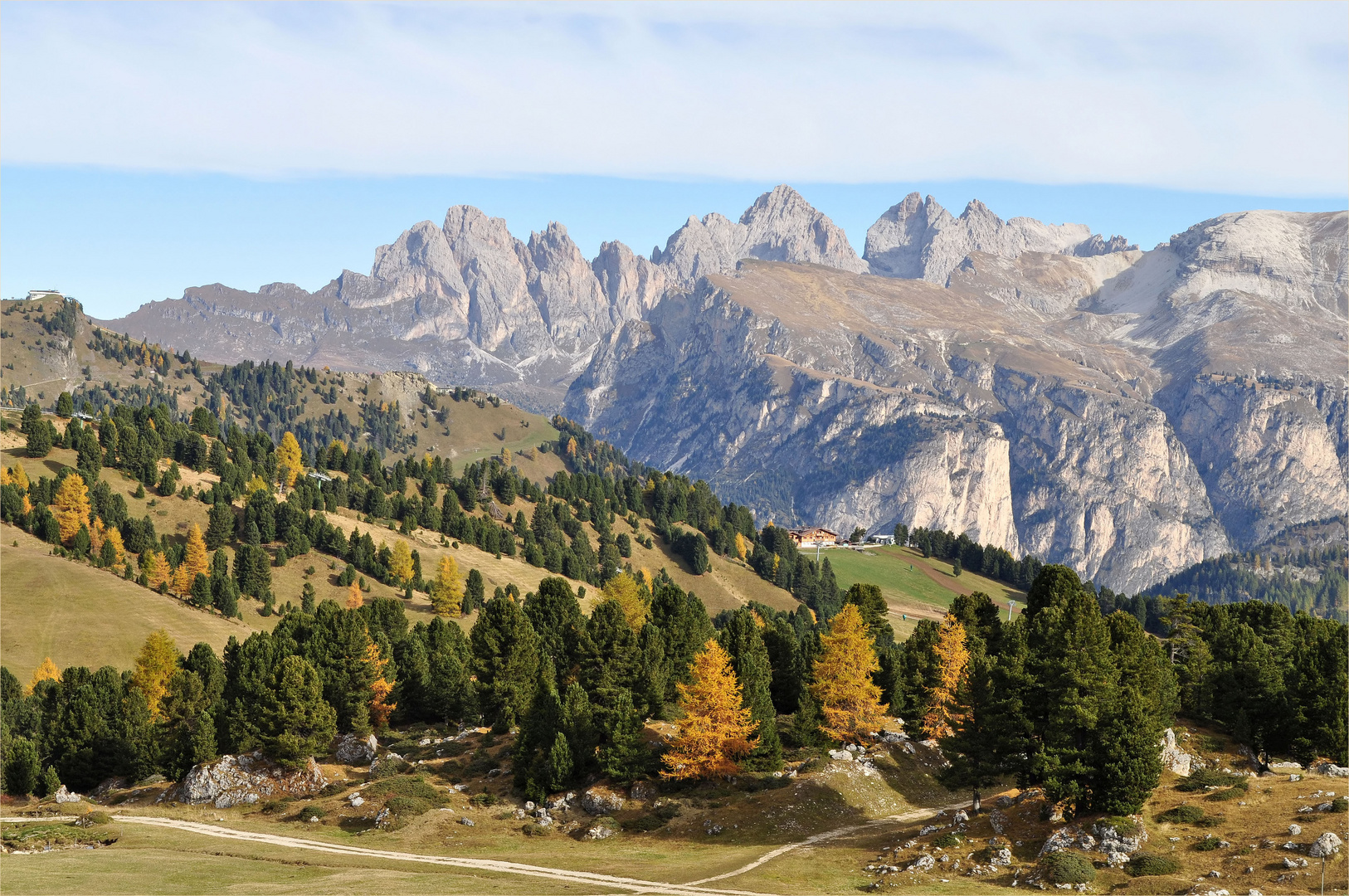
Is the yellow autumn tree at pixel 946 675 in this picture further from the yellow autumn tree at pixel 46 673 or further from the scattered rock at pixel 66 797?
the yellow autumn tree at pixel 46 673

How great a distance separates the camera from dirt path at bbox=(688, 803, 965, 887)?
263 ft

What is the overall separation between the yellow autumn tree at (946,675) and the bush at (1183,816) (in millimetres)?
36783

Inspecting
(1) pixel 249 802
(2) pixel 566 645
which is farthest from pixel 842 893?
(2) pixel 566 645

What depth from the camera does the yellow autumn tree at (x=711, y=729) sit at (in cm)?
10556

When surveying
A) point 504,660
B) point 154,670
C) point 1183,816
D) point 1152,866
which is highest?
point 504,660

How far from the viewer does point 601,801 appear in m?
103

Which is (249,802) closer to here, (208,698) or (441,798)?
(441,798)

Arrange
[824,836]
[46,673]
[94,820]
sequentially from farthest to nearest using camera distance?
[46,673]
[94,820]
[824,836]

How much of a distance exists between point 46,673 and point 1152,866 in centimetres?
16359

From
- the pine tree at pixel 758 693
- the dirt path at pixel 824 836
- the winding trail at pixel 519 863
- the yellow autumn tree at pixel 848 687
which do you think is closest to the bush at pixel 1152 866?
the dirt path at pixel 824 836

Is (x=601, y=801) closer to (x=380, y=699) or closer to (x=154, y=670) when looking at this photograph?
(x=380, y=699)

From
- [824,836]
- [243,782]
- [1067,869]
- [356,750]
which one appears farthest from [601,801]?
[1067,869]

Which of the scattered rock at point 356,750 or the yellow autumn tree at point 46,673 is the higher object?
the scattered rock at point 356,750

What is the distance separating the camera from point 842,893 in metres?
74.6
